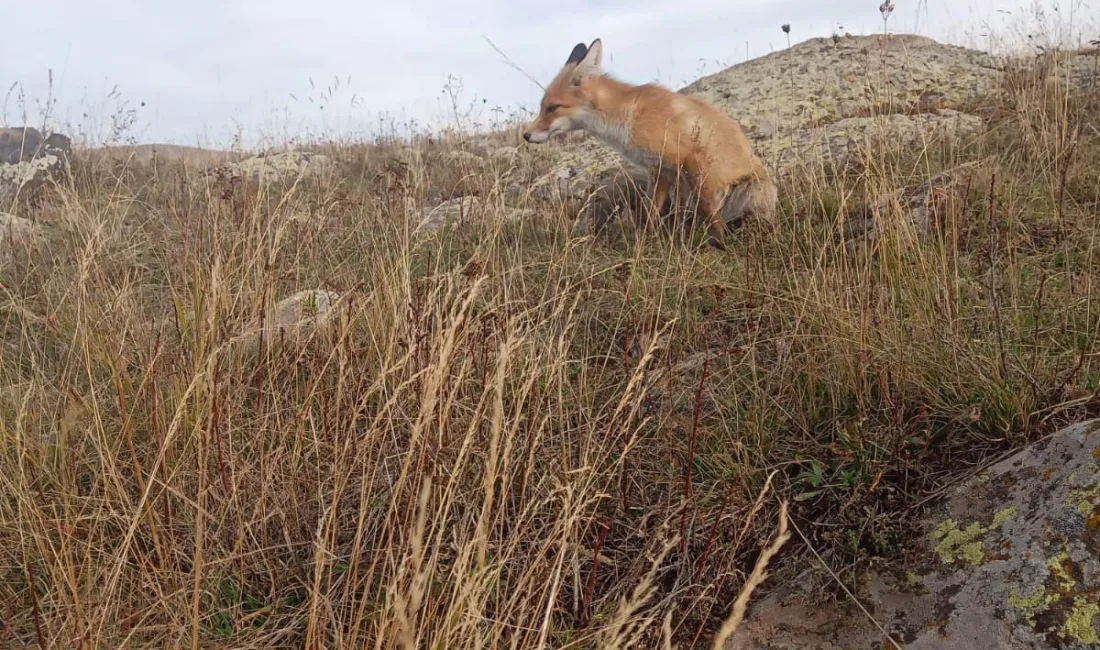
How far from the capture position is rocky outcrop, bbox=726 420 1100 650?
68.1 inches

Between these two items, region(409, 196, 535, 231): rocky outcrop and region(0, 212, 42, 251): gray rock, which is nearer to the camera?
region(409, 196, 535, 231): rocky outcrop

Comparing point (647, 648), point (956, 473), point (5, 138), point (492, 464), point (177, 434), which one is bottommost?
point (647, 648)

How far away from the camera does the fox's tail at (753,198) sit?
4855 millimetres

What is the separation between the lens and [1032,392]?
2260mm

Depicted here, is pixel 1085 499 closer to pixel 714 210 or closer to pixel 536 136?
pixel 714 210

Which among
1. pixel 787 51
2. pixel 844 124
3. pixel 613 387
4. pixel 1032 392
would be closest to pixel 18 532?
pixel 613 387

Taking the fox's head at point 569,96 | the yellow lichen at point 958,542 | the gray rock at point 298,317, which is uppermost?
the fox's head at point 569,96

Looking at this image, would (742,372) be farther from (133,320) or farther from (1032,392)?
(133,320)

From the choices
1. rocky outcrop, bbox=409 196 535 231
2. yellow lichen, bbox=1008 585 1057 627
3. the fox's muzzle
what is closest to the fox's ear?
the fox's muzzle

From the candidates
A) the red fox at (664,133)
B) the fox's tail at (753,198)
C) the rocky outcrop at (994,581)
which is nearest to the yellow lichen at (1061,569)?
the rocky outcrop at (994,581)

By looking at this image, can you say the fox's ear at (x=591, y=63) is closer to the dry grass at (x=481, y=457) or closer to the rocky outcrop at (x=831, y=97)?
the rocky outcrop at (x=831, y=97)

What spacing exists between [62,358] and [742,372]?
9.81 ft

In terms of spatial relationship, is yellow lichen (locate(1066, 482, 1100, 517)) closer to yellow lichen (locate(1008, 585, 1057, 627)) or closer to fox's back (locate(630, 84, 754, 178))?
yellow lichen (locate(1008, 585, 1057, 627))

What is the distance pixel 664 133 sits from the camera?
4.56 metres
